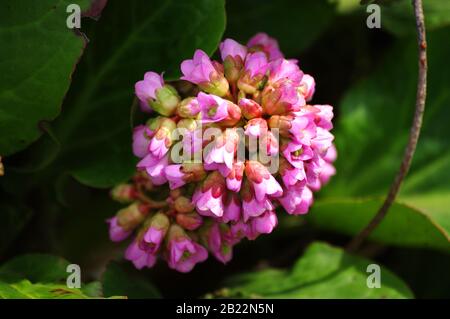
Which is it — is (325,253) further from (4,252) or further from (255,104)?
(4,252)

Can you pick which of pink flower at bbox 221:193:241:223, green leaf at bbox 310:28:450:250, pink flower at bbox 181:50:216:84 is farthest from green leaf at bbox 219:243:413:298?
pink flower at bbox 181:50:216:84

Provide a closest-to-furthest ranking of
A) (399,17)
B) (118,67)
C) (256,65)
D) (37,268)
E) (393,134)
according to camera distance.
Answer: (256,65), (37,268), (118,67), (399,17), (393,134)

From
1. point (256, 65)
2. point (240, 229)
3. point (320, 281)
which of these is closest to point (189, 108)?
point (256, 65)

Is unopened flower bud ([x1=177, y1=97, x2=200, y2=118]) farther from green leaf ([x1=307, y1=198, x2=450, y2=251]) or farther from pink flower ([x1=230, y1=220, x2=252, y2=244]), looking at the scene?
green leaf ([x1=307, y1=198, x2=450, y2=251])

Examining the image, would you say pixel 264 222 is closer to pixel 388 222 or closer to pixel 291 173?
pixel 291 173

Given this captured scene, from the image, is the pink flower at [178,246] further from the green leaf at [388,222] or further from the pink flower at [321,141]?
the green leaf at [388,222]

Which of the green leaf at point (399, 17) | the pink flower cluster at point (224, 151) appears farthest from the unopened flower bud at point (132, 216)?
the green leaf at point (399, 17)

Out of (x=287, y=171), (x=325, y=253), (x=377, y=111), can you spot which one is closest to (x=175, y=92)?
(x=287, y=171)
